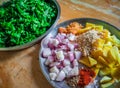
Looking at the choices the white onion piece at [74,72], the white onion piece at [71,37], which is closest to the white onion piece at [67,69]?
the white onion piece at [74,72]

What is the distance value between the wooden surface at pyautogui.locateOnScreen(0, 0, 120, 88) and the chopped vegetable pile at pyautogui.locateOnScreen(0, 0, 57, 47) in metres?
0.06

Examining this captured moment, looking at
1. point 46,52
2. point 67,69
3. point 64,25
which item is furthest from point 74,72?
point 64,25

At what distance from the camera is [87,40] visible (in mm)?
971

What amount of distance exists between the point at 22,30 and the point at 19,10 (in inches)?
4.8

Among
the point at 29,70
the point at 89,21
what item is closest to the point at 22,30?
the point at 29,70

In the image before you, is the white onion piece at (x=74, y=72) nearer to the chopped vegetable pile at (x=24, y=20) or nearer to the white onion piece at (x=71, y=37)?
the white onion piece at (x=71, y=37)

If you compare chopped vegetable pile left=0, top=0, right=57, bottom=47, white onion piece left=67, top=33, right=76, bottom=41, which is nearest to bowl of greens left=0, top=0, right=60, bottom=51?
chopped vegetable pile left=0, top=0, right=57, bottom=47

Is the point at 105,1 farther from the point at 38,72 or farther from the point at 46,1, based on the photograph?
the point at 38,72

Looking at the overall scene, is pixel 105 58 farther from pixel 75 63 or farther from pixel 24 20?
pixel 24 20

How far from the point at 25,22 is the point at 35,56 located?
0.18 m

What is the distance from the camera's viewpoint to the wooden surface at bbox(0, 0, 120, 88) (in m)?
0.95

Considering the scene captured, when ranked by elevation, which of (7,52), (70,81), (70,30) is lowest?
(70,81)

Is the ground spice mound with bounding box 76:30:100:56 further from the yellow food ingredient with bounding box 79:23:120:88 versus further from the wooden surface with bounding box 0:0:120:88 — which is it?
the wooden surface with bounding box 0:0:120:88

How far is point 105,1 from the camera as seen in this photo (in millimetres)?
1268
